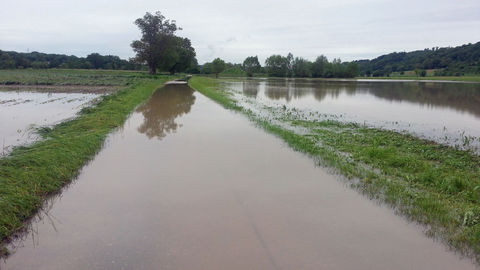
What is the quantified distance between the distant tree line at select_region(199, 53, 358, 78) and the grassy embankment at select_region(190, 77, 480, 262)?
92034mm

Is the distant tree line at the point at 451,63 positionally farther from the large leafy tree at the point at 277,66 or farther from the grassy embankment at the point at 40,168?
the grassy embankment at the point at 40,168

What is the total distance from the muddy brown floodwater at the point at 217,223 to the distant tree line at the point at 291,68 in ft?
311

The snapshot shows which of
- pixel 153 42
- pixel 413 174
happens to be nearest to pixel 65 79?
pixel 153 42

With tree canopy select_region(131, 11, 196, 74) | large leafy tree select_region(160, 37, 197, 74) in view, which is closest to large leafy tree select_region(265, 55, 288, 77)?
large leafy tree select_region(160, 37, 197, 74)

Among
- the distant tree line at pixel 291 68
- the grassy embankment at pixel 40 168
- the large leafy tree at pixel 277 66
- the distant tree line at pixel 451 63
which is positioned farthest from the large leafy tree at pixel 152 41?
the distant tree line at pixel 451 63

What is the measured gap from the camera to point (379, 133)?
1216 centimetres

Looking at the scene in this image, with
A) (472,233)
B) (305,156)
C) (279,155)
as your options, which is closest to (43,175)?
(279,155)

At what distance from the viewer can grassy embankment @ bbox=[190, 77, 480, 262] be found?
16.7 feet

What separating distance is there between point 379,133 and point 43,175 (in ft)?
36.1

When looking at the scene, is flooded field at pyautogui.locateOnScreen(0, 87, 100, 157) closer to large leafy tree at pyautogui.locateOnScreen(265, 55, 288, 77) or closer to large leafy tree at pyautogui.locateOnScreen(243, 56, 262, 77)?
large leafy tree at pyautogui.locateOnScreen(265, 55, 288, 77)

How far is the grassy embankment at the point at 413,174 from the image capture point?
509 cm

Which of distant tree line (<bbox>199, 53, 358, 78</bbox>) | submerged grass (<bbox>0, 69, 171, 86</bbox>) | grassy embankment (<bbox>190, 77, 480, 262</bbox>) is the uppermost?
distant tree line (<bbox>199, 53, 358, 78</bbox>)

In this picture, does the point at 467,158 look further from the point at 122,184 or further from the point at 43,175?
the point at 43,175

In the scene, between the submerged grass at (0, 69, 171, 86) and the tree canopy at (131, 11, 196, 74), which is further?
Result: the tree canopy at (131, 11, 196, 74)
